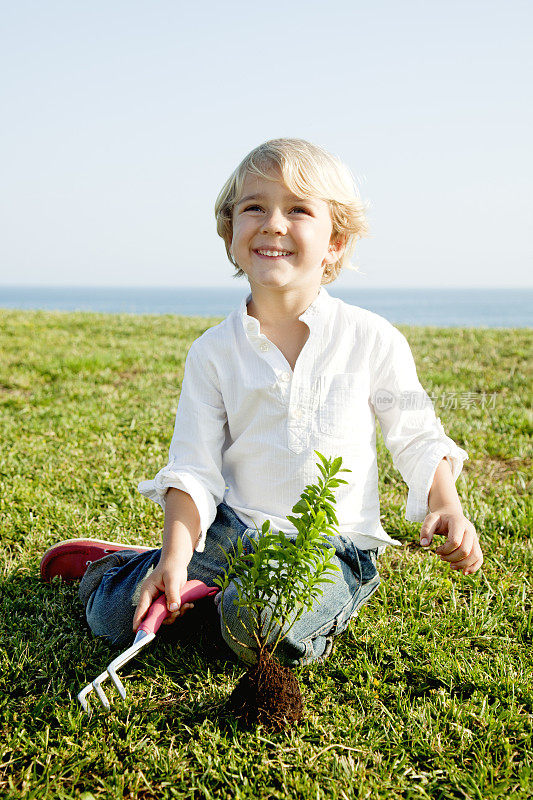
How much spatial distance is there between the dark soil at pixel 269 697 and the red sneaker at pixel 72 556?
3.20 feet

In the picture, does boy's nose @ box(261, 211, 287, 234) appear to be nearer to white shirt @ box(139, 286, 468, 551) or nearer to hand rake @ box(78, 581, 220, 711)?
white shirt @ box(139, 286, 468, 551)

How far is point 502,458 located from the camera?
448 cm

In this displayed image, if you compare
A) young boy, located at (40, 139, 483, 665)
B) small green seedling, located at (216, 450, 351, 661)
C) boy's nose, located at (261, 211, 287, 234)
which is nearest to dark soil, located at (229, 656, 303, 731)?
small green seedling, located at (216, 450, 351, 661)

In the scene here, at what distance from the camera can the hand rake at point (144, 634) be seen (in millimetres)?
1956

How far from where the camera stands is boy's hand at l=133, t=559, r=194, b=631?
2150mm

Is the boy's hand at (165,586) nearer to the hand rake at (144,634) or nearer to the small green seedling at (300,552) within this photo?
the hand rake at (144,634)

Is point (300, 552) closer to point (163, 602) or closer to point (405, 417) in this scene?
point (163, 602)

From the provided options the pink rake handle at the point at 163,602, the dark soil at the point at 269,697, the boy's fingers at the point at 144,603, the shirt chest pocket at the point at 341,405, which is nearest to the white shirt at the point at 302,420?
the shirt chest pocket at the point at 341,405

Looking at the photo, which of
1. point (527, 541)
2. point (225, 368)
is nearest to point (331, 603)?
point (225, 368)

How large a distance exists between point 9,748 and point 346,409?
1.49 meters

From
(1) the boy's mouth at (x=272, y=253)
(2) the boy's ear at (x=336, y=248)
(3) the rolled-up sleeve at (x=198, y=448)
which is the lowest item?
(3) the rolled-up sleeve at (x=198, y=448)

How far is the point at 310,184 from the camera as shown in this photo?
246cm

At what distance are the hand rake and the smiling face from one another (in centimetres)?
108

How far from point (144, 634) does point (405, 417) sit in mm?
1173
